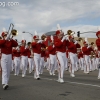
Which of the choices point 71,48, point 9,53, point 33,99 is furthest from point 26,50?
point 33,99

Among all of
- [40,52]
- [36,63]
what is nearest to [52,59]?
[40,52]

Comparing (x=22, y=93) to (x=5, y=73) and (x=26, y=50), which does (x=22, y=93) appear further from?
(x=26, y=50)

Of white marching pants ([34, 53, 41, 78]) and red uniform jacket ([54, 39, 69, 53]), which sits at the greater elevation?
red uniform jacket ([54, 39, 69, 53])

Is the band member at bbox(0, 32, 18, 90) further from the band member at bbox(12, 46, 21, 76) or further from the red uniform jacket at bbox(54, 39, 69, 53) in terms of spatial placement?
the band member at bbox(12, 46, 21, 76)

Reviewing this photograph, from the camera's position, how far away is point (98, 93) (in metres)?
8.70

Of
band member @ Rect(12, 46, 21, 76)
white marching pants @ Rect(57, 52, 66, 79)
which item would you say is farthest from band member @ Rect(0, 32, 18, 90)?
band member @ Rect(12, 46, 21, 76)

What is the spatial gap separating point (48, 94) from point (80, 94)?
97cm

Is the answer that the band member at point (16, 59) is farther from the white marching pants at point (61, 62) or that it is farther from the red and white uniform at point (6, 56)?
the red and white uniform at point (6, 56)

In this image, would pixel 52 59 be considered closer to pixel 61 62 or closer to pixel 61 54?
pixel 61 54

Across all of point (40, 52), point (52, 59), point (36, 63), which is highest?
point (40, 52)

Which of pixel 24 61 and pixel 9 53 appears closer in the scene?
pixel 9 53

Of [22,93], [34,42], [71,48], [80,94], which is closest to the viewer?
[80,94]

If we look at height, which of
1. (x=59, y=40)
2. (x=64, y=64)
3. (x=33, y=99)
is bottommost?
(x=33, y=99)

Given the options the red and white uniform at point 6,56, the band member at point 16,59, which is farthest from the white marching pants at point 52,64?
the red and white uniform at point 6,56
